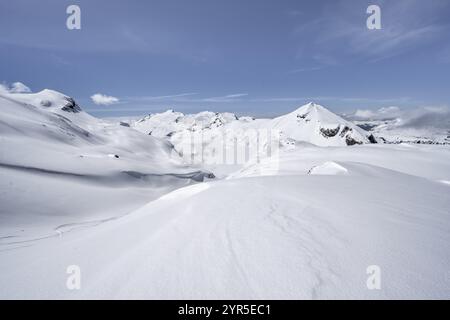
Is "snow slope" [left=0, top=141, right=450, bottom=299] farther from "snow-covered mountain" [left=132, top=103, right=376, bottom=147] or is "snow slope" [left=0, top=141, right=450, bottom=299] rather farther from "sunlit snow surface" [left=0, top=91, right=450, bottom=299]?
"snow-covered mountain" [left=132, top=103, right=376, bottom=147]

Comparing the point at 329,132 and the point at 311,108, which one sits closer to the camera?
the point at 329,132

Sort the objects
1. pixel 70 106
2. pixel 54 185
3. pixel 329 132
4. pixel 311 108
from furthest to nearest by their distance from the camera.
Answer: pixel 311 108 → pixel 329 132 → pixel 70 106 → pixel 54 185

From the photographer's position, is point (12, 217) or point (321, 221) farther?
point (12, 217)

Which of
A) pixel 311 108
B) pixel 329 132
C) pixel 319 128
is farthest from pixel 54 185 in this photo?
pixel 311 108

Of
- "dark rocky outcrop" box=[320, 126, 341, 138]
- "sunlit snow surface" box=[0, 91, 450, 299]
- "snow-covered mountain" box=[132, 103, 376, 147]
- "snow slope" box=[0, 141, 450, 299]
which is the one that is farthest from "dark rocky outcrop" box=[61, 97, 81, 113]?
"snow slope" box=[0, 141, 450, 299]

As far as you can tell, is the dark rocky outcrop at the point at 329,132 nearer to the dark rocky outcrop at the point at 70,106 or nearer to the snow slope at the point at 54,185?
the snow slope at the point at 54,185

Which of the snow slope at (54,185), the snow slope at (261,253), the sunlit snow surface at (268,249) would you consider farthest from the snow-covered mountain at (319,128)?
the snow slope at (261,253)

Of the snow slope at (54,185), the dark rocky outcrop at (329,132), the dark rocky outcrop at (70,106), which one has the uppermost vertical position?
the dark rocky outcrop at (70,106)

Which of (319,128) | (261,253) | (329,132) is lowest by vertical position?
(261,253)

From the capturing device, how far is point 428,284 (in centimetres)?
307

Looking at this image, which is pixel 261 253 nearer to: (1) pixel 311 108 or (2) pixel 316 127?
(2) pixel 316 127

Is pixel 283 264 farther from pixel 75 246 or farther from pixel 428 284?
pixel 75 246
